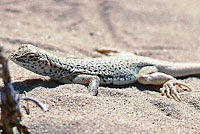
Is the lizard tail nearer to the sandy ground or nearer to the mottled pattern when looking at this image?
the mottled pattern

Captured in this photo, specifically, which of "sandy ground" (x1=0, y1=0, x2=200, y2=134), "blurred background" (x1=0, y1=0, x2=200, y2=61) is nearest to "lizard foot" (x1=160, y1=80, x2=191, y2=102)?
"sandy ground" (x1=0, y1=0, x2=200, y2=134)

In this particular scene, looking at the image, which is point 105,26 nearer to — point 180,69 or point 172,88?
point 180,69

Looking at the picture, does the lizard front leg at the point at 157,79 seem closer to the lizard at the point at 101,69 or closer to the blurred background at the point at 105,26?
the lizard at the point at 101,69

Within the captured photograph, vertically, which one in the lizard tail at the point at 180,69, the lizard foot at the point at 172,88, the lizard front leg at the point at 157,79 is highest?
the lizard tail at the point at 180,69

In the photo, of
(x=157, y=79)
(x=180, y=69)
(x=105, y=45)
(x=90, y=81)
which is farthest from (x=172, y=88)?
(x=105, y=45)

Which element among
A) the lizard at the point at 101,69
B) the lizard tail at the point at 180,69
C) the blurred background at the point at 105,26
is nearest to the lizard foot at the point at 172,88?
the lizard at the point at 101,69

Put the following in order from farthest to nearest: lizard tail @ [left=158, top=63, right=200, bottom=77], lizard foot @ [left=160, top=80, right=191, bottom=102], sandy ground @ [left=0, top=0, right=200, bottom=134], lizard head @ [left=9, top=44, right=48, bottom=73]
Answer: lizard tail @ [left=158, top=63, right=200, bottom=77], lizard foot @ [left=160, top=80, right=191, bottom=102], lizard head @ [left=9, top=44, right=48, bottom=73], sandy ground @ [left=0, top=0, right=200, bottom=134]

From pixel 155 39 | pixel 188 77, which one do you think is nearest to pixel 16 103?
pixel 188 77

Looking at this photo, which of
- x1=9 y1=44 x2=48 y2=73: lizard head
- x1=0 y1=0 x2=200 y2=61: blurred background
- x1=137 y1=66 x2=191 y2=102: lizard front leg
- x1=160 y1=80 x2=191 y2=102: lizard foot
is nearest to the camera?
x1=9 y1=44 x2=48 y2=73: lizard head

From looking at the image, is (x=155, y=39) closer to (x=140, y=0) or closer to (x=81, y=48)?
(x=81, y=48)
